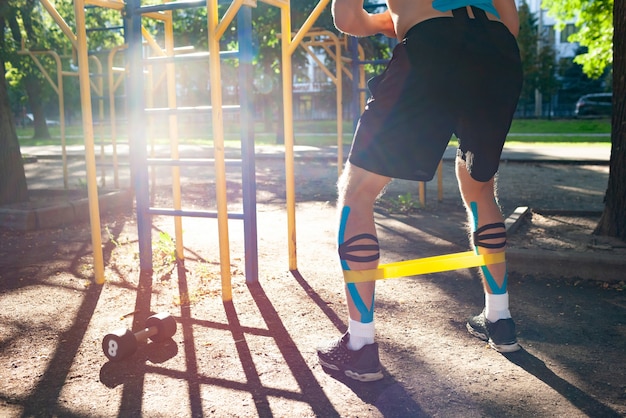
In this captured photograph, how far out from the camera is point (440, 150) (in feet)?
7.63

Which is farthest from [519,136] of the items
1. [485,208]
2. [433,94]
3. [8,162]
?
[433,94]

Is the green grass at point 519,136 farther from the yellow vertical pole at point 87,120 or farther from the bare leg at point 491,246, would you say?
the bare leg at point 491,246

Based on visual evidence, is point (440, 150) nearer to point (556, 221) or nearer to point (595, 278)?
point (595, 278)

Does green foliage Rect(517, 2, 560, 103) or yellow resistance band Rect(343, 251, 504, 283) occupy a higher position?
green foliage Rect(517, 2, 560, 103)

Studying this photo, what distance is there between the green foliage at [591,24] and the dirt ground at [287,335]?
Result: 1250cm

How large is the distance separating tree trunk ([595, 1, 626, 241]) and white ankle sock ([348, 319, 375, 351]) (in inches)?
109

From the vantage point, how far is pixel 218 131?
10.7ft

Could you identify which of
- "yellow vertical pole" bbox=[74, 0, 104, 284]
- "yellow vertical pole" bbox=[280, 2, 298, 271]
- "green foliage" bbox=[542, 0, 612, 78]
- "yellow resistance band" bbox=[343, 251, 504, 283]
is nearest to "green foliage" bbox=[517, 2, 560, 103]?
"green foliage" bbox=[542, 0, 612, 78]

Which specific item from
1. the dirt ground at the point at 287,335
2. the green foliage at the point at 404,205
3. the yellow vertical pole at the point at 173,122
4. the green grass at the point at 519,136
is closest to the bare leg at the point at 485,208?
the dirt ground at the point at 287,335

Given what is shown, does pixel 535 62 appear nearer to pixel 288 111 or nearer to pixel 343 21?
pixel 288 111

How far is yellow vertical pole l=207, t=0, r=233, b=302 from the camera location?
3.25 metres

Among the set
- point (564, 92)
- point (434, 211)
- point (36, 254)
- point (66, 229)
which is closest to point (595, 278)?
point (434, 211)

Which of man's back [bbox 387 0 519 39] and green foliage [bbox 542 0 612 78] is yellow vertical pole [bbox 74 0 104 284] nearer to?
man's back [bbox 387 0 519 39]

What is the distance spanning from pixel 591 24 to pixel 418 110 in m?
16.4
